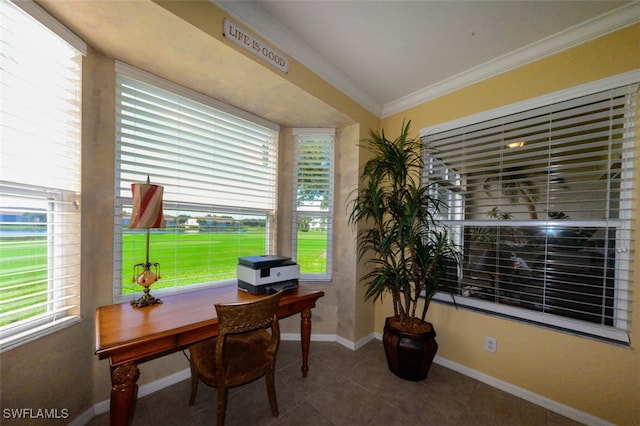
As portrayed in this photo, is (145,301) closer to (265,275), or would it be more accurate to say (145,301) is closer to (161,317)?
(161,317)

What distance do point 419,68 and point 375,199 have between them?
117cm

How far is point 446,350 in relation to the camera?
2148 mm

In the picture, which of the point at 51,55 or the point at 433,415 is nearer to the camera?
the point at 51,55

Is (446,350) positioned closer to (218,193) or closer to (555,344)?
(555,344)

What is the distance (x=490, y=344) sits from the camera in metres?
1.90

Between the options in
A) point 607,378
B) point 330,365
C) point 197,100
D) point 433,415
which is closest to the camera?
point 607,378

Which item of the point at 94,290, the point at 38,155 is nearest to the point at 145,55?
the point at 38,155

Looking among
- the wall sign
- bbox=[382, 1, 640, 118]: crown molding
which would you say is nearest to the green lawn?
the wall sign

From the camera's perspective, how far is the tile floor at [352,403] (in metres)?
1.52

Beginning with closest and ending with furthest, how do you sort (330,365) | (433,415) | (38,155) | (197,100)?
(38,155) < (433,415) < (197,100) < (330,365)

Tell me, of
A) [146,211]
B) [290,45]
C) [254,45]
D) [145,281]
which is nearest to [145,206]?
[146,211]

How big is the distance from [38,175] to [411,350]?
8.64ft

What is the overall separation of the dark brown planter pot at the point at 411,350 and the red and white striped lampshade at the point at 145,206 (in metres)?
1.94

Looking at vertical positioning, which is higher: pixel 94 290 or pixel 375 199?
pixel 375 199
